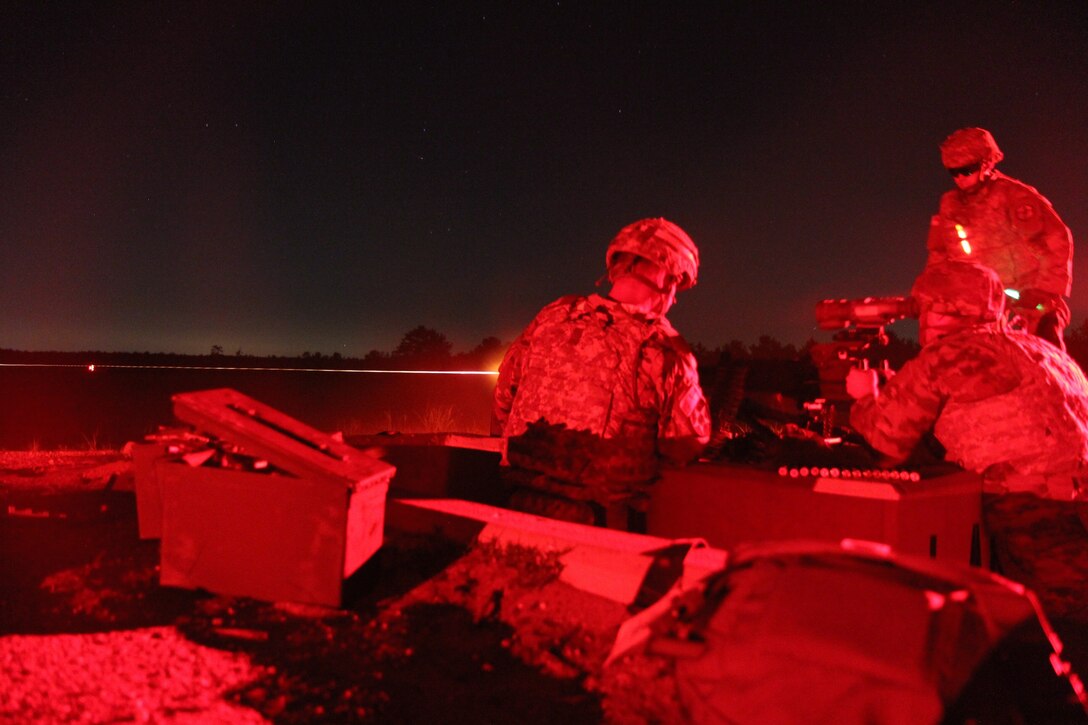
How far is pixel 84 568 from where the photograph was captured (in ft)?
11.0

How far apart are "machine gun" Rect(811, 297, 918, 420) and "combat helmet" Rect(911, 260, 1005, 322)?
36 centimetres

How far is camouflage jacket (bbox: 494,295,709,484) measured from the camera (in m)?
4.15

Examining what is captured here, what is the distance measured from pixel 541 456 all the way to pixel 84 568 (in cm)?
237

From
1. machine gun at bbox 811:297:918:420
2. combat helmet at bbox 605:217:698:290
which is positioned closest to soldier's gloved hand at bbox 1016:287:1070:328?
machine gun at bbox 811:297:918:420

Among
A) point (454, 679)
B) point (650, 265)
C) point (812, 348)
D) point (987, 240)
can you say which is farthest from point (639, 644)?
point (987, 240)

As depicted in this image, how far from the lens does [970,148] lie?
5902 mm

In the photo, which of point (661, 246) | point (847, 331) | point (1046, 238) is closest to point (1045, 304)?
point (1046, 238)

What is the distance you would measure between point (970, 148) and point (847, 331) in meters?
2.58

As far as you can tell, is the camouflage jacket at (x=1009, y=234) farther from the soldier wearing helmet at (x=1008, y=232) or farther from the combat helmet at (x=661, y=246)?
the combat helmet at (x=661, y=246)

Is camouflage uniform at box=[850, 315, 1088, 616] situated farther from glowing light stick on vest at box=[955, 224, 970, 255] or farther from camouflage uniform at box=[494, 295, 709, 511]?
glowing light stick on vest at box=[955, 224, 970, 255]

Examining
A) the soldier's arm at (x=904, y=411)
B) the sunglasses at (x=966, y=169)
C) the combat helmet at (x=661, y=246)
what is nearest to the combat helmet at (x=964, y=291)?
the soldier's arm at (x=904, y=411)

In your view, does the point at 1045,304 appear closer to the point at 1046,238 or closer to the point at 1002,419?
the point at 1046,238

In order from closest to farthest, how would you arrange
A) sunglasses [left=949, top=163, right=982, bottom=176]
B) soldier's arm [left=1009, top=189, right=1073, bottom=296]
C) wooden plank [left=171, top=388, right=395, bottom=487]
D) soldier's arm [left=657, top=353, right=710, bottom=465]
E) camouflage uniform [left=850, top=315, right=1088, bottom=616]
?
wooden plank [left=171, top=388, right=395, bottom=487] → camouflage uniform [left=850, top=315, right=1088, bottom=616] → soldier's arm [left=657, top=353, right=710, bottom=465] → soldier's arm [left=1009, top=189, right=1073, bottom=296] → sunglasses [left=949, top=163, right=982, bottom=176]

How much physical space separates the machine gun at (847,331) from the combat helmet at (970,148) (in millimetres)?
2377
